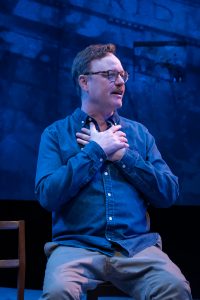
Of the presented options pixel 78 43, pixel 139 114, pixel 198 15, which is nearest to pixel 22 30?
pixel 78 43

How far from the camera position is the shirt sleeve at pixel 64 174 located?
70.6 inches

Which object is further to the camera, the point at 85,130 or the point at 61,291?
the point at 85,130

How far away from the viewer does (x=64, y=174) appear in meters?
1.80

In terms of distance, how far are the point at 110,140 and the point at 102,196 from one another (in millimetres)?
229

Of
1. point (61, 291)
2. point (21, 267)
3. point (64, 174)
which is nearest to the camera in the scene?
point (61, 291)

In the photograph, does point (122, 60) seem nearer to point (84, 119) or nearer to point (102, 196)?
point (84, 119)

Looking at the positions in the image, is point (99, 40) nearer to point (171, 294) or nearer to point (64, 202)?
point (64, 202)

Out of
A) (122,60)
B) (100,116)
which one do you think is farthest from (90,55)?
(122,60)

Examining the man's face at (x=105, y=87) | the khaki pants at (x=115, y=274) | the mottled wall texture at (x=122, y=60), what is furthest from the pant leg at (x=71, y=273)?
the mottled wall texture at (x=122, y=60)

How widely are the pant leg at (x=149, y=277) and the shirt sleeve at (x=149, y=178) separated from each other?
0.24m

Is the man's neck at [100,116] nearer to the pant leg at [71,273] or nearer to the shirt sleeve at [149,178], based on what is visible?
the shirt sleeve at [149,178]

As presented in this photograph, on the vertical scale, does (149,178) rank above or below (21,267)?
above

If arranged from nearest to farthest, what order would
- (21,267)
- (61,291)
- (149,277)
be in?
(61,291)
(149,277)
(21,267)

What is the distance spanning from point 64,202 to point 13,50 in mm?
1812
